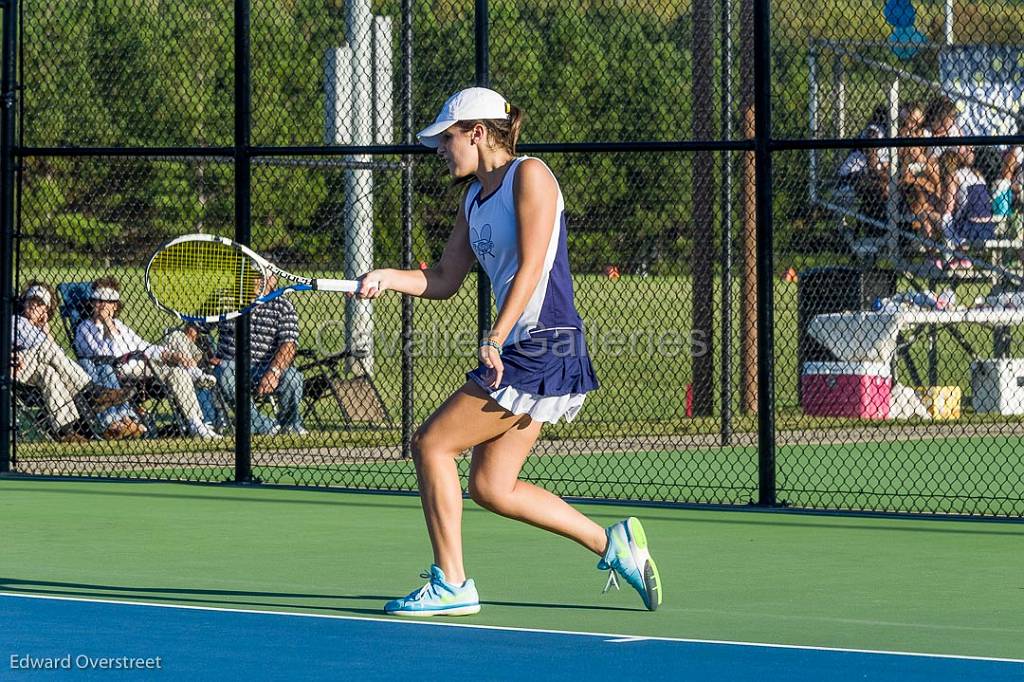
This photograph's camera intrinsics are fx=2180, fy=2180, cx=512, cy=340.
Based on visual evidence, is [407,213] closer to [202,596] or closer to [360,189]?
[360,189]

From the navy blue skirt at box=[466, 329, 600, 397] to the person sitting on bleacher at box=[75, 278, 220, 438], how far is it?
23.7 feet

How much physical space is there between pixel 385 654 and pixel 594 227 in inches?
682

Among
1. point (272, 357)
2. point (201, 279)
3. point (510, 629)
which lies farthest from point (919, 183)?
point (510, 629)

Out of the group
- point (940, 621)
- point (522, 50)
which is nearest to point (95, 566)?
point (940, 621)

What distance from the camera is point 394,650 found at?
6.67 m

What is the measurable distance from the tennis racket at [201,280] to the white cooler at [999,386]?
9447mm

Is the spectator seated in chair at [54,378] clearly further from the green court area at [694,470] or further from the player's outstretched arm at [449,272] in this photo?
the player's outstretched arm at [449,272]

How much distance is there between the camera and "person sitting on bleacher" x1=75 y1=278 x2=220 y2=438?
46.5ft

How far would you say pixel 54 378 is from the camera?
13.8m

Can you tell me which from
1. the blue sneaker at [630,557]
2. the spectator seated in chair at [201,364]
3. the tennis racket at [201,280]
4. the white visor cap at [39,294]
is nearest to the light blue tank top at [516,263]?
the blue sneaker at [630,557]

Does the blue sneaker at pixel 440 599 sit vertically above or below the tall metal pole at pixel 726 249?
below

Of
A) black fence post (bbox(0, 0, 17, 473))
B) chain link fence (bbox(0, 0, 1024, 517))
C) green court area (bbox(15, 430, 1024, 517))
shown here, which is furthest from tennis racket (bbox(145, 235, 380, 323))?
black fence post (bbox(0, 0, 17, 473))

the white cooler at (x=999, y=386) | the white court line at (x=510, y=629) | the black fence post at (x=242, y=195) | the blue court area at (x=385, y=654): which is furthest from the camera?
the white cooler at (x=999, y=386)

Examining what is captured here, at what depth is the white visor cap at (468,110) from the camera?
727cm
